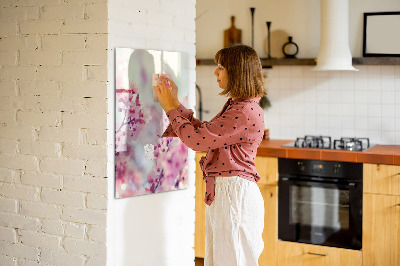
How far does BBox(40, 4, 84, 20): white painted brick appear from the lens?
2861 mm

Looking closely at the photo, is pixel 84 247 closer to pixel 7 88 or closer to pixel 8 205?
pixel 8 205

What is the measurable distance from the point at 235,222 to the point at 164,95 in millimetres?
702

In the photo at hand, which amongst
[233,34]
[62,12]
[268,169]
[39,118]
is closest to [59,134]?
[39,118]

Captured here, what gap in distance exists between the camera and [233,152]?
2736 mm

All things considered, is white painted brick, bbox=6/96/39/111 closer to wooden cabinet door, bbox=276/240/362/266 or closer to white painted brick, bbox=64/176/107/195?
white painted brick, bbox=64/176/107/195

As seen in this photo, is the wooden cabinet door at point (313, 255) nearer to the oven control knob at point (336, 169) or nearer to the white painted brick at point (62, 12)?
the oven control knob at point (336, 169)

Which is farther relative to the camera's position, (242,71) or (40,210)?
(40,210)

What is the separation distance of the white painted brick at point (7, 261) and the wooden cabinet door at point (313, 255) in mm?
1865

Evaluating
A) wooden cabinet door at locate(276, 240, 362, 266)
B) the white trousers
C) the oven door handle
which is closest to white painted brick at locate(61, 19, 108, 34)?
the white trousers

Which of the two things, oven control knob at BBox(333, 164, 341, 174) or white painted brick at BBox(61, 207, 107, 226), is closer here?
white painted brick at BBox(61, 207, 107, 226)

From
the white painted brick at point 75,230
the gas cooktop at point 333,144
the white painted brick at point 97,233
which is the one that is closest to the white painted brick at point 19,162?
the white painted brick at point 75,230

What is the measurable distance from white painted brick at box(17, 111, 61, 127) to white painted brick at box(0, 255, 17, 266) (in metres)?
0.76

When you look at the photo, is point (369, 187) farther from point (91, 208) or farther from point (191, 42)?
point (91, 208)

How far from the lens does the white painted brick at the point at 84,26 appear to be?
279 centimetres
